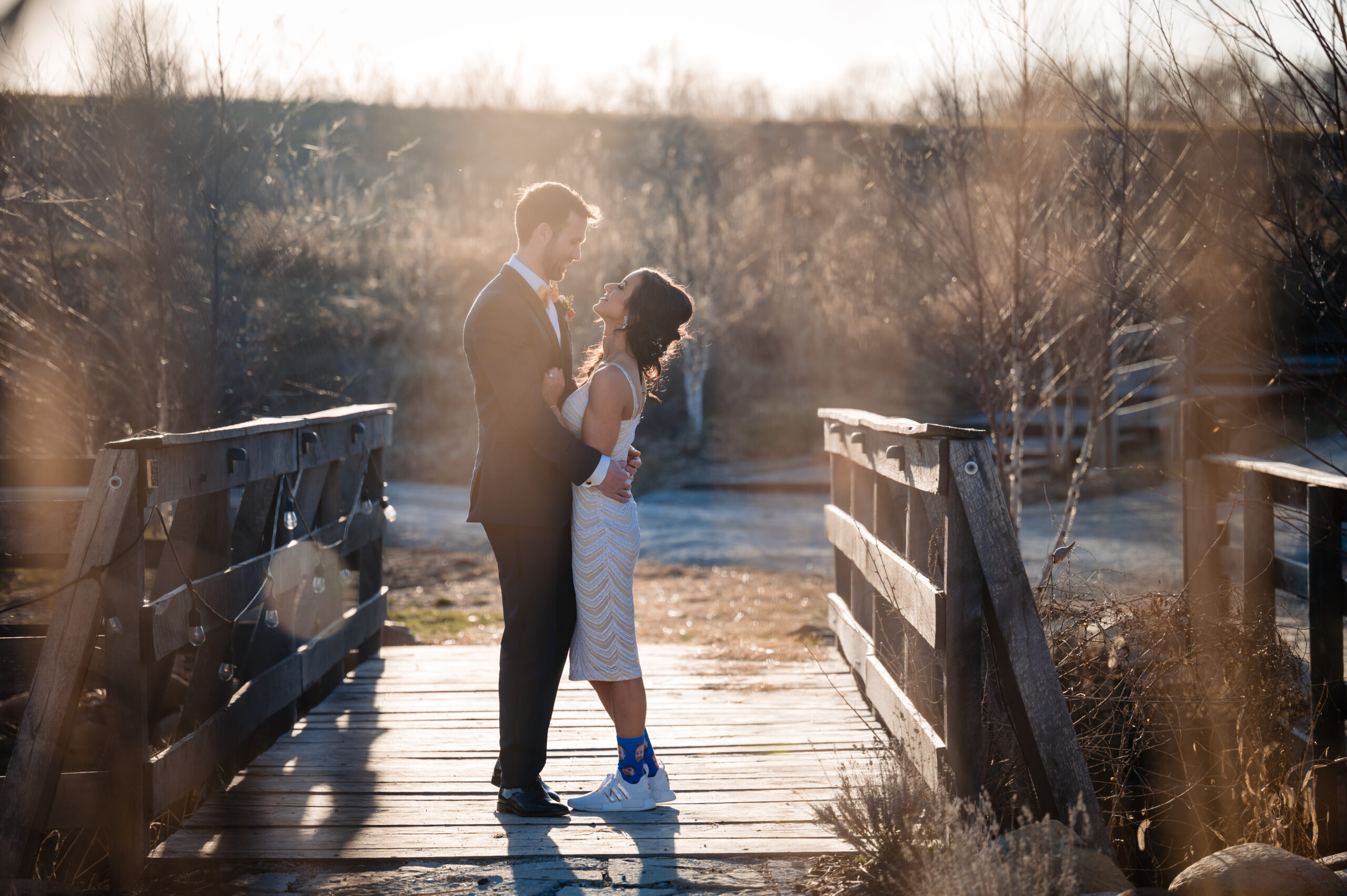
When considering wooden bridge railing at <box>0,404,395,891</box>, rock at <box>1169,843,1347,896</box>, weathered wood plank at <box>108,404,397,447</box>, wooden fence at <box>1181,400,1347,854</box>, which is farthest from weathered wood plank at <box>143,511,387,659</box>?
wooden fence at <box>1181,400,1347,854</box>

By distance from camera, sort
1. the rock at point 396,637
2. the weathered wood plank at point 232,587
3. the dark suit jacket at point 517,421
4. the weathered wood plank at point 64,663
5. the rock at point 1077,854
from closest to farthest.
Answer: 1. the rock at point 1077,854
2. the weathered wood plank at point 64,663
3. the weathered wood plank at point 232,587
4. the dark suit jacket at point 517,421
5. the rock at point 396,637

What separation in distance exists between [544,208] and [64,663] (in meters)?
2.00

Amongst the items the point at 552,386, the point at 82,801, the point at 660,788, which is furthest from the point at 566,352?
the point at 82,801

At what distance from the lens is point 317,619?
17.0 ft

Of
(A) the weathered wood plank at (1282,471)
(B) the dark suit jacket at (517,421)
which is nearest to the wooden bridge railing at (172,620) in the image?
(B) the dark suit jacket at (517,421)

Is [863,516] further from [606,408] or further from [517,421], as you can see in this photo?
[517,421]

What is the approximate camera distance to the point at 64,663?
303 cm

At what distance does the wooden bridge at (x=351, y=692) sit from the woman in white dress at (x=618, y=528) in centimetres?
15

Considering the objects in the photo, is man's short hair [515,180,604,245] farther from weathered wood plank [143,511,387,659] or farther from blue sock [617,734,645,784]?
blue sock [617,734,645,784]

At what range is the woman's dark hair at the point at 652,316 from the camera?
3596 mm

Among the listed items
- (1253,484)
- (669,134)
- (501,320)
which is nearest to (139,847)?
(501,320)

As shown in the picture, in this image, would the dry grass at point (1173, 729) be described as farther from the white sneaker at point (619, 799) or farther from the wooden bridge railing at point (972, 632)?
the white sneaker at point (619, 799)

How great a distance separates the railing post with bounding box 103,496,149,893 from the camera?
3094 millimetres

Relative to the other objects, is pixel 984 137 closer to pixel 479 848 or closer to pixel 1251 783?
pixel 1251 783
